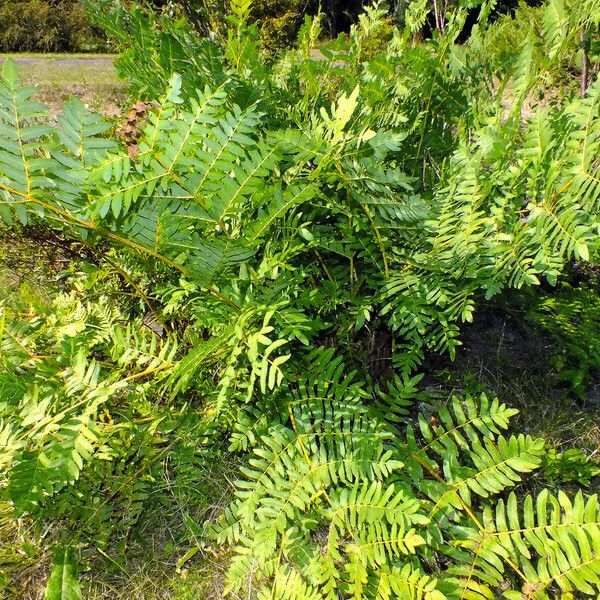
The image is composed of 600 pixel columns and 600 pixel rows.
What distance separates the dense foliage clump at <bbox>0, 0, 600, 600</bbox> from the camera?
110 centimetres

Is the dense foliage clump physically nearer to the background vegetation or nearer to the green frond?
the green frond

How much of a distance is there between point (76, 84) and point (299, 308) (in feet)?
22.1

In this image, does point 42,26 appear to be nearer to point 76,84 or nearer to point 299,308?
point 76,84

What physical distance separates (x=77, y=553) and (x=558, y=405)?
5.12ft

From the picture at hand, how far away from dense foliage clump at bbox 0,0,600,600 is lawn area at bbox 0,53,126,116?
8.69 ft

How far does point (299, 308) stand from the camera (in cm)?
135

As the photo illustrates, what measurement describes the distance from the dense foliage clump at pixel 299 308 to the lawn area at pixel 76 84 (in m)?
2.65

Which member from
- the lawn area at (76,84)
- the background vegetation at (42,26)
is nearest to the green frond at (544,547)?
the lawn area at (76,84)

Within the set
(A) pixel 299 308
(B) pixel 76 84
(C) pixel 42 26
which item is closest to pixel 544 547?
(A) pixel 299 308

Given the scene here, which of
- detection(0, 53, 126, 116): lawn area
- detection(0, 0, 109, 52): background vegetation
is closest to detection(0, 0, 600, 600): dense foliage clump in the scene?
detection(0, 53, 126, 116): lawn area

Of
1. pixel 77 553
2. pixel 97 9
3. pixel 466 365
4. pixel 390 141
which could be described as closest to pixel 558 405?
pixel 466 365

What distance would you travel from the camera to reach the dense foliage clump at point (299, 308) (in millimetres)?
1102

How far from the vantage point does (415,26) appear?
5.38 ft

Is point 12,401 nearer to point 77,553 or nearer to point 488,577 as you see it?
point 77,553
